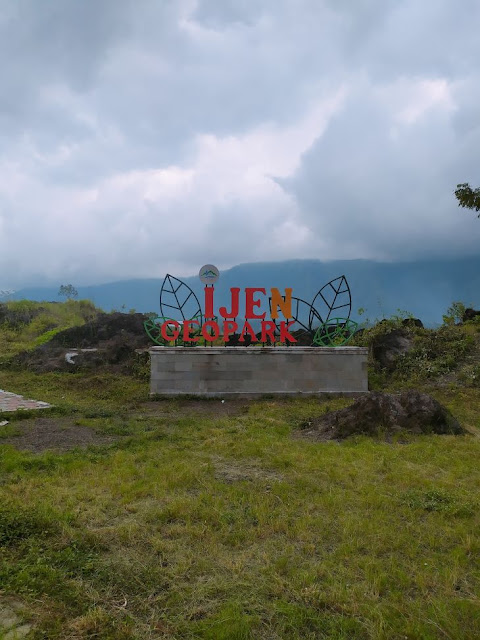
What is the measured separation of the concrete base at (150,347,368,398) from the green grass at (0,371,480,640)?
487 cm

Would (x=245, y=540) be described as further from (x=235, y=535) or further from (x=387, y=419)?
(x=387, y=419)

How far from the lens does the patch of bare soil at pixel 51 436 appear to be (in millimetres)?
7020

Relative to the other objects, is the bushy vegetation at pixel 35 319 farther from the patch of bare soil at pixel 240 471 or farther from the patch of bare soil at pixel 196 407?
the patch of bare soil at pixel 240 471

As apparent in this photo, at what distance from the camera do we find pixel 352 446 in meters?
7.00

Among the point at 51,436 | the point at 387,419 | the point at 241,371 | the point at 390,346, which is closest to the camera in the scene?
the point at 51,436

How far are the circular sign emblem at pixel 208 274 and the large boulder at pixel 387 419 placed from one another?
530 centimetres

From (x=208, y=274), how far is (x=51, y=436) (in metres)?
A: 6.02

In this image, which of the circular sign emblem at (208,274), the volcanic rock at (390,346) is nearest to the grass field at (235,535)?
the circular sign emblem at (208,274)

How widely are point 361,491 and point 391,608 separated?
81.0 inches

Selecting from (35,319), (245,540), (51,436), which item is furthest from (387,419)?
(35,319)

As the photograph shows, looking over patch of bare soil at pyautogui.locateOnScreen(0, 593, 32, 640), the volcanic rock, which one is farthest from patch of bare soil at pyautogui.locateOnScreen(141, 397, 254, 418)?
patch of bare soil at pyautogui.locateOnScreen(0, 593, 32, 640)

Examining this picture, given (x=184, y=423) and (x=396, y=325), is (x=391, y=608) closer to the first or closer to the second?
(x=184, y=423)

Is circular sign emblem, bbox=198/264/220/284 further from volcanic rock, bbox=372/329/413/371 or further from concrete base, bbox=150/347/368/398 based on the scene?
volcanic rock, bbox=372/329/413/371

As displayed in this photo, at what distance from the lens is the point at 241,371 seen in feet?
39.4
